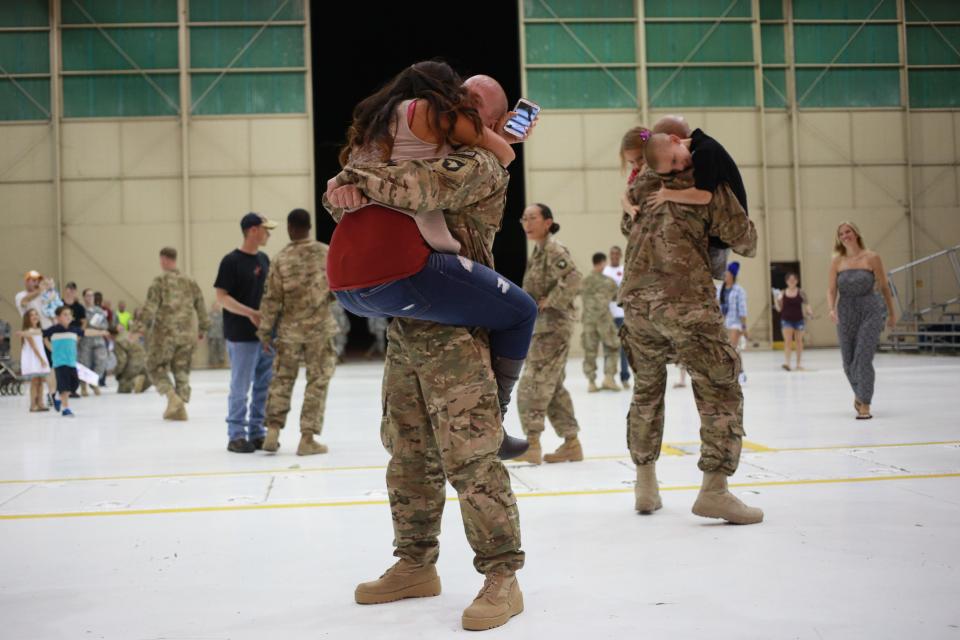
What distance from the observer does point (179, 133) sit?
22.1 metres

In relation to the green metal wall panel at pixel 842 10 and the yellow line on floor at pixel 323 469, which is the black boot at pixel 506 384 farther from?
the green metal wall panel at pixel 842 10

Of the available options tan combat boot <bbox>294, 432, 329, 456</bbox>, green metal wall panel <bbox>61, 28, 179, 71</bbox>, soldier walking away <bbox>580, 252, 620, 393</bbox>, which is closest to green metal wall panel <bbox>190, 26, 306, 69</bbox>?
green metal wall panel <bbox>61, 28, 179, 71</bbox>

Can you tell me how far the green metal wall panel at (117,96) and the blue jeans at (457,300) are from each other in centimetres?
2096

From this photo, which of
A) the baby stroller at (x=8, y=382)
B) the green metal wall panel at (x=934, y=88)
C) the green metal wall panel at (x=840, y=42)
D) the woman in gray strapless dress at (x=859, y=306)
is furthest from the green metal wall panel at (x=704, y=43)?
the baby stroller at (x=8, y=382)

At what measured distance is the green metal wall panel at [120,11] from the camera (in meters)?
21.9

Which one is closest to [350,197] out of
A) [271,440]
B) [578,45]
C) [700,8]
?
[271,440]

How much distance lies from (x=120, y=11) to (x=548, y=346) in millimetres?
19474

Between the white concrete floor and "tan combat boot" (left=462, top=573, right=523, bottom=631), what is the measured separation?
0.16 feet

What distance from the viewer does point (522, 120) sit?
3.10 m

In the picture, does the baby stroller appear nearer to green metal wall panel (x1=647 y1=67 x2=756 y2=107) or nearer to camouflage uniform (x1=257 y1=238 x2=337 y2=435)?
camouflage uniform (x1=257 y1=238 x2=337 y2=435)

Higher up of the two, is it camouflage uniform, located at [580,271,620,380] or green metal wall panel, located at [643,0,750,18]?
green metal wall panel, located at [643,0,750,18]

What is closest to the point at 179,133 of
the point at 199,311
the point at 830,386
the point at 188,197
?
the point at 188,197

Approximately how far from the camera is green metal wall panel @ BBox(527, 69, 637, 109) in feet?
74.7

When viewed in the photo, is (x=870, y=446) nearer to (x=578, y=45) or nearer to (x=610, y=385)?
(x=610, y=385)
